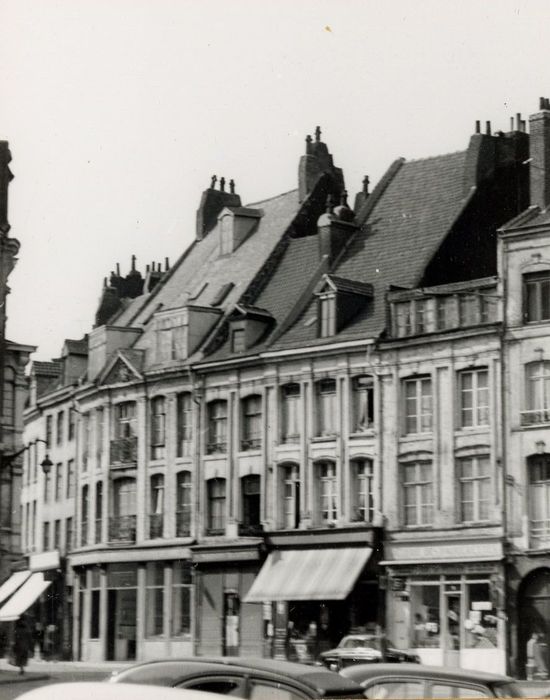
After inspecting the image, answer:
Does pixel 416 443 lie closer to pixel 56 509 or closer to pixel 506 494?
pixel 506 494

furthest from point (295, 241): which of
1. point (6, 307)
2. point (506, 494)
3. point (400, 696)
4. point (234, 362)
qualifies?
point (400, 696)

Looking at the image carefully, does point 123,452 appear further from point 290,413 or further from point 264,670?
point 264,670

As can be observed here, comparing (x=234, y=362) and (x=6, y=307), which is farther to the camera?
(x=234, y=362)

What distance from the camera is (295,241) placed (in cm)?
5531

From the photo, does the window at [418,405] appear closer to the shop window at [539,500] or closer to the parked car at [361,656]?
the shop window at [539,500]

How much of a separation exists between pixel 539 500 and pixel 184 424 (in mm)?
15441

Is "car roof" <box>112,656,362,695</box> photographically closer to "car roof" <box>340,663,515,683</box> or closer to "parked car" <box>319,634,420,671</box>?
"car roof" <box>340,663,515,683</box>

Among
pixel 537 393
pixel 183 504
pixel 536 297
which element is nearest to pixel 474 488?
pixel 537 393

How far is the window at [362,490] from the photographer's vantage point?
154ft

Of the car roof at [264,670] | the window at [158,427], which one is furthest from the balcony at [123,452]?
the car roof at [264,670]

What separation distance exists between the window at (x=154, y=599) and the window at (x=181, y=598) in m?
0.64

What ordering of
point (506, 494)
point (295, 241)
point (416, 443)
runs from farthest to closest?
1. point (295, 241)
2. point (416, 443)
3. point (506, 494)

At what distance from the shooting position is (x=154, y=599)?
2084 inches

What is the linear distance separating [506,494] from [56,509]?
23092mm
